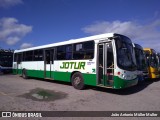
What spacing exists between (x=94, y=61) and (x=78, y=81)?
6.20 feet

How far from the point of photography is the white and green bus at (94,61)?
9030 millimetres

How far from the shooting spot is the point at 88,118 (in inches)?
228

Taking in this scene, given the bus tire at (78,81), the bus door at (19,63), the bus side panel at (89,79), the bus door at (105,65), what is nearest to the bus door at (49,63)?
the bus tire at (78,81)

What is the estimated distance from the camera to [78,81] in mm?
11055

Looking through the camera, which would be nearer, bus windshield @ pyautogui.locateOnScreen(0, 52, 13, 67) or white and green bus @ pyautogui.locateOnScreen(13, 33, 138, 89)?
white and green bus @ pyautogui.locateOnScreen(13, 33, 138, 89)

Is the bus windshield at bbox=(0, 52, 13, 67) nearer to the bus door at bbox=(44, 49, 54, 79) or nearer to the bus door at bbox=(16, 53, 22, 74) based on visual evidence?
the bus door at bbox=(16, 53, 22, 74)

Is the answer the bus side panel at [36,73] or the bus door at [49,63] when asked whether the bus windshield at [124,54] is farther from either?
the bus side panel at [36,73]

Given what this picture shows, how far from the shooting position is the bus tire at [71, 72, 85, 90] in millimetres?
10823

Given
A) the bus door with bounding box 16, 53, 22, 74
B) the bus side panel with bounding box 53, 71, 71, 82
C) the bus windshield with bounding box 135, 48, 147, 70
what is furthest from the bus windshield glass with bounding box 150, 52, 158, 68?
the bus door with bounding box 16, 53, 22, 74

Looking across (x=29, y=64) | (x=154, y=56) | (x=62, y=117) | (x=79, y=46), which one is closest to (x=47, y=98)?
(x=62, y=117)

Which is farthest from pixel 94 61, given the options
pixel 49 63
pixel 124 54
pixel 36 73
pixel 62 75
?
pixel 36 73

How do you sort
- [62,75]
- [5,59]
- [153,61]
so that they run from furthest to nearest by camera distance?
1. [5,59]
2. [153,61]
3. [62,75]

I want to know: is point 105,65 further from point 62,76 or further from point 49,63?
point 49,63

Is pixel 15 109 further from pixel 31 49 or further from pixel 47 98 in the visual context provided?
pixel 31 49
